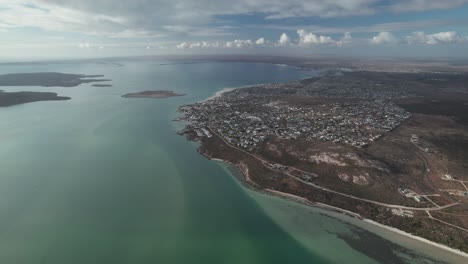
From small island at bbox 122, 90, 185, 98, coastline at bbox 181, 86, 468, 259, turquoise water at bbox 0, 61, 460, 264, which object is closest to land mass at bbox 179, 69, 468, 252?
coastline at bbox 181, 86, 468, 259

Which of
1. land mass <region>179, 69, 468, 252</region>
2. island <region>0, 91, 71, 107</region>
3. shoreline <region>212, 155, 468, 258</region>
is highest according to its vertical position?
island <region>0, 91, 71, 107</region>

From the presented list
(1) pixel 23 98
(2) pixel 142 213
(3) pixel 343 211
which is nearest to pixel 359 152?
(3) pixel 343 211

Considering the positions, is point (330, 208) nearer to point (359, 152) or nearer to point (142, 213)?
point (359, 152)

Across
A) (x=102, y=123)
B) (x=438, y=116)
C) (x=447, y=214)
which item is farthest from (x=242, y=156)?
(x=438, y=116)

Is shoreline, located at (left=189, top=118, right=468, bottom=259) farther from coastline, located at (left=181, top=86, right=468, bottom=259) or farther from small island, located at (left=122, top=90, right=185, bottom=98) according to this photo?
small island, located at (left=122, top=90, right=185, bottom=98)

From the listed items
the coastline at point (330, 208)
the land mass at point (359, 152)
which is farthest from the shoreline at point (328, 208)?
the land mass at point (359, 152)

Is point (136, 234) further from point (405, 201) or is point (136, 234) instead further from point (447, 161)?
point (447, 161)

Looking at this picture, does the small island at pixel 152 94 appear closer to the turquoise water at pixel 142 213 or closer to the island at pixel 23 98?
the island at pixel 23 98
